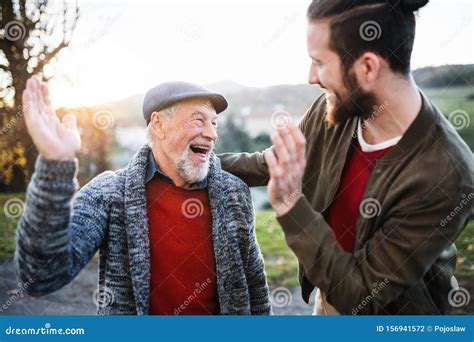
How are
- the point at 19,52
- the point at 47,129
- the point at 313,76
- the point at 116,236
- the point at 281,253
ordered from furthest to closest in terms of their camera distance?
the point at 281,253 → the point at 19,52 → the point at 313,76 → the point at 116,236 → the point at 47,129

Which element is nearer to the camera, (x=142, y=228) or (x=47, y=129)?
(x=47, y=129)

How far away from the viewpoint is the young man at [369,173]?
2553 mm

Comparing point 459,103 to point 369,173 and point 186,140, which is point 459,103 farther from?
point 186,140

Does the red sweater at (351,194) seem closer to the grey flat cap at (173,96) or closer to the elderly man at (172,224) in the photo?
the elderly man at (172,224)

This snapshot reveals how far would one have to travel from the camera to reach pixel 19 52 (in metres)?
3.07

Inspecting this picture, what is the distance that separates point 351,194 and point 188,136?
0.81 metres

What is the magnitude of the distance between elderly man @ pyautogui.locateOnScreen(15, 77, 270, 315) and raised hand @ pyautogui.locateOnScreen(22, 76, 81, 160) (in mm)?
13

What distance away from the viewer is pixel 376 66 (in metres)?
2.74

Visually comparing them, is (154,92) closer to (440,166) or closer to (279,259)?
(279,259)

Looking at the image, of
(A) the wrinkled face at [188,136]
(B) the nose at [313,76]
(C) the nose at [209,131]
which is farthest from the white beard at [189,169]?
(B) the nose at [313,76]

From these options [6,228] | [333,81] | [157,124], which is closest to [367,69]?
[333,81]

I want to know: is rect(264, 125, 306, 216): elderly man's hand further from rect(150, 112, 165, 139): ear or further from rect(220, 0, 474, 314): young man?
rect(150, 112, 165, 139): ear

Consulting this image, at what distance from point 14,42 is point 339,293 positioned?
205cm

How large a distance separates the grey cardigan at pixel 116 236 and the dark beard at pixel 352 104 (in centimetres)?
56
